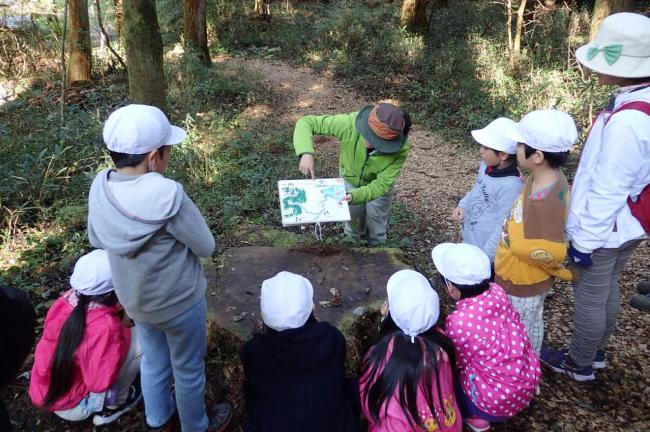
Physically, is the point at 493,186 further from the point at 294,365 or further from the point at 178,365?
the point at 178,365

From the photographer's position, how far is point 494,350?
96.4 inches

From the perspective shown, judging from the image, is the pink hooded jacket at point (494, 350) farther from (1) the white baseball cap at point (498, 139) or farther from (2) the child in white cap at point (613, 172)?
(1) the white baseball cap at point (498, 139)

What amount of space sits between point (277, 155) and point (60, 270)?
3476 millimetres

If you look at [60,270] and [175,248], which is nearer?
[175,248]

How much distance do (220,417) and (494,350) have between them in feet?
5.50

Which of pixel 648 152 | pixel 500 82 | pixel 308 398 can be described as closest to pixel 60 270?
pixel 308 398

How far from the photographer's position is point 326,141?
7840mm

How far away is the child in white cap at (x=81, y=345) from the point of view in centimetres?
248

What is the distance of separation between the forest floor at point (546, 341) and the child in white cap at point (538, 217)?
25.6 inches

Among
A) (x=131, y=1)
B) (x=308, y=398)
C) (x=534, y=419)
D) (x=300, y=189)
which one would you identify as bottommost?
(x=534, y=419)

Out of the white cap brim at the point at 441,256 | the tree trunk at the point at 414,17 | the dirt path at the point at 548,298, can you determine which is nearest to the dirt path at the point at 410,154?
the dirt path at the point at 548,298

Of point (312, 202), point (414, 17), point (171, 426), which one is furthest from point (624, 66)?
point (414, 17)

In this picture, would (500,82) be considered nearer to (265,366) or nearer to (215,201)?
(215,201)

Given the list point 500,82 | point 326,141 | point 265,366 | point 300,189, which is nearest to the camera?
point 265,366
